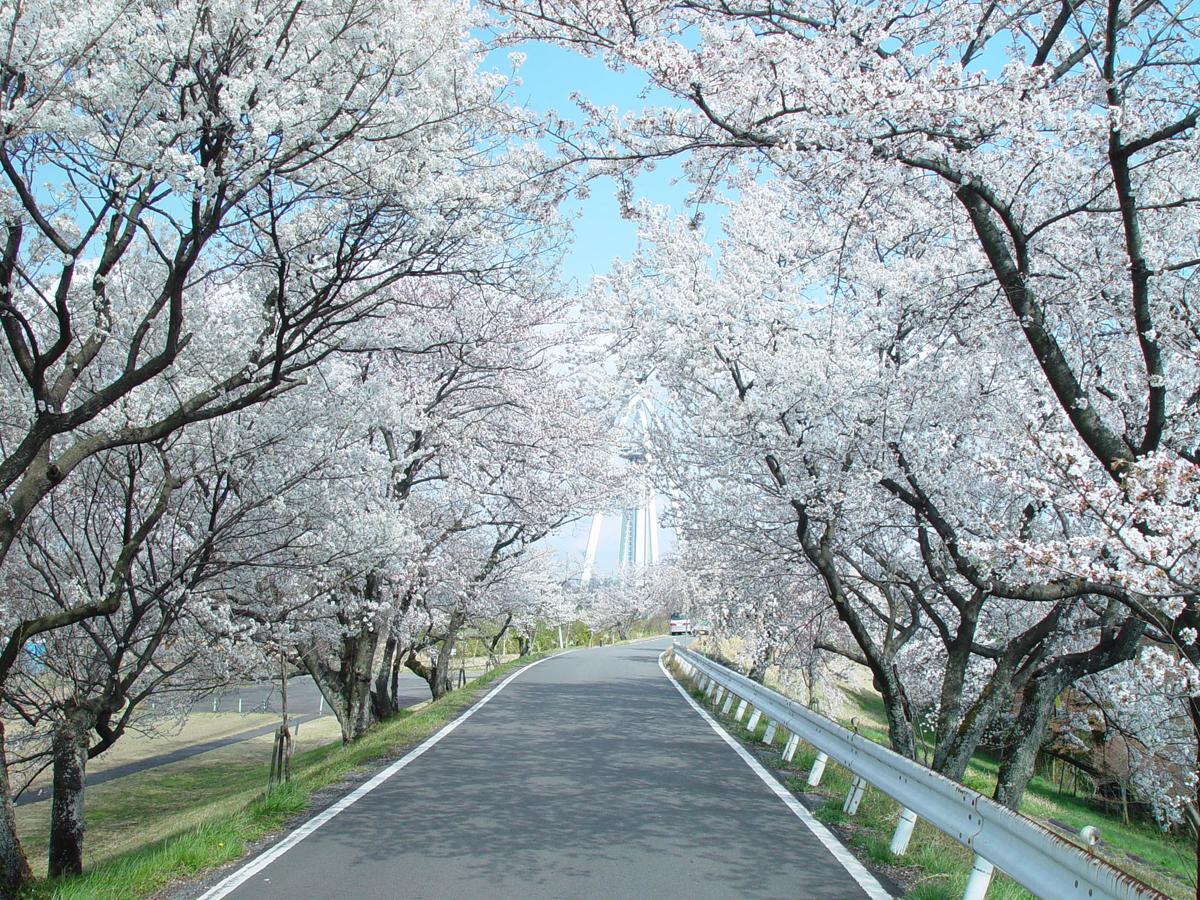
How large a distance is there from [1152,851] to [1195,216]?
12731 mm

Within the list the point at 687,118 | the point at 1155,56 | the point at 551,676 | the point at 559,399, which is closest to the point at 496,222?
the point at 687,118

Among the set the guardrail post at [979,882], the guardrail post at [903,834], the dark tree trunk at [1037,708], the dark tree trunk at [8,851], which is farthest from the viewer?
the dark tree trunk at [1037,708]

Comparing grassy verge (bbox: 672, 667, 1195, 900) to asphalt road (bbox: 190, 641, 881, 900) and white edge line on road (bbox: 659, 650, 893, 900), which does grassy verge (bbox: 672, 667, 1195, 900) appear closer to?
white edge line on road (bbox: 659, 650, 893, 900)

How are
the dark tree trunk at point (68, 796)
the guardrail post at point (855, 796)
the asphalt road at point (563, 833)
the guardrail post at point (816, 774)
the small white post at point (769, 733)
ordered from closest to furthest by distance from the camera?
the asphalt road at point (563, 833) < the guardrail post at point (855, 796) < the dark tree trunk at point (68, 796) < the guardrail post at point (816, 774) < the small white post at point (769, 733)

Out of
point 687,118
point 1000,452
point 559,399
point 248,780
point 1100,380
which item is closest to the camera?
point 687,118

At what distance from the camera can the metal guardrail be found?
143 inches

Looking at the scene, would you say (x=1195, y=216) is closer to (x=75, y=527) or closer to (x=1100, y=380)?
(x=1100, y=380)

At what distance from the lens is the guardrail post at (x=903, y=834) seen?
20.3 feet

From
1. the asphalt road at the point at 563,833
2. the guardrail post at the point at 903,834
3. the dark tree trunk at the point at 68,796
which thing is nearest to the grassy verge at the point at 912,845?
the guardrail post at the point at 903,834

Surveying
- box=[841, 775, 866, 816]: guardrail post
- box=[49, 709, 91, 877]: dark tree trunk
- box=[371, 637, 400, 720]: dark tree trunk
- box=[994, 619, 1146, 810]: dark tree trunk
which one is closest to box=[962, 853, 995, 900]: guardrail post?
box=[841, 775, 866, 816]: guardrail post

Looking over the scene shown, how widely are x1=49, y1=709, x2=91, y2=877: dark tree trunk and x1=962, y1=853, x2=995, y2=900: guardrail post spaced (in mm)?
8114

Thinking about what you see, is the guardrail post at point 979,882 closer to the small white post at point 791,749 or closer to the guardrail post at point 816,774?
the guardrail post at point 816,774

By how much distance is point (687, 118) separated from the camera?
653 cm

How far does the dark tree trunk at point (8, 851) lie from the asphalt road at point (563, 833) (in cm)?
240
